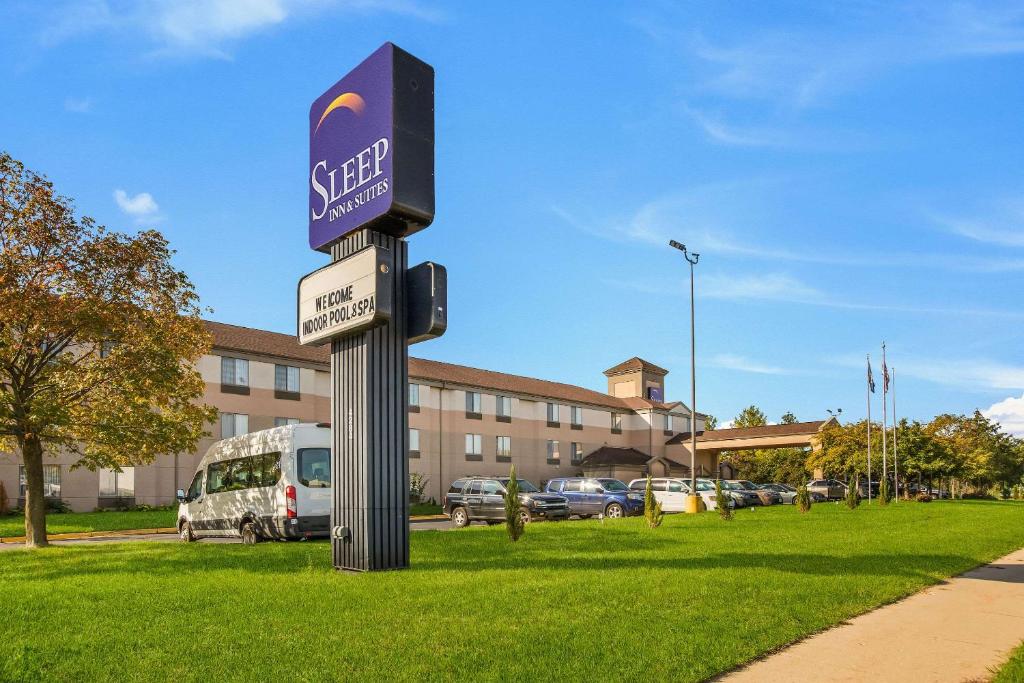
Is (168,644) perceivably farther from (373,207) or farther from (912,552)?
(912,552)

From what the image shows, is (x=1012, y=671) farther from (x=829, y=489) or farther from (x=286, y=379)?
(x=829, y=489)

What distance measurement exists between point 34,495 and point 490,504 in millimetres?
13619

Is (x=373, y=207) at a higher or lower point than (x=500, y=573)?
higher

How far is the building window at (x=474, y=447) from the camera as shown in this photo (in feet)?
188

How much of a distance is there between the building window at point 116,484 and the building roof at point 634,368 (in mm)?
46254

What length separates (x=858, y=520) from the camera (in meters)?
26.5

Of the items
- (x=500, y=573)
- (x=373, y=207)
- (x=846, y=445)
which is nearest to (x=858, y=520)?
(x=500, y=573)

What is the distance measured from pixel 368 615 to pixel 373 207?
262 inches

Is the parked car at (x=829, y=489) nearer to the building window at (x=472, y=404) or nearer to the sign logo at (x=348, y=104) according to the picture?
the building window at (x=472, y=404)

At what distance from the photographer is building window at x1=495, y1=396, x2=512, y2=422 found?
59.9 m

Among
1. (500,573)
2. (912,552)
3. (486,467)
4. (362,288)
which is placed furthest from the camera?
(486,467)

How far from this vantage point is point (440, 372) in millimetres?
57062

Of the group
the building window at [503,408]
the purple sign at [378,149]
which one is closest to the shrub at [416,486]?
the building window at [503,408]

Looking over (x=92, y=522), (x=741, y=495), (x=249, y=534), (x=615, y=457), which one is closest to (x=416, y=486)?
(x=741, y=495)
